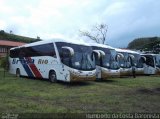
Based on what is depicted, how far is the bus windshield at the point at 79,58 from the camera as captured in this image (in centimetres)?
Result: 2210

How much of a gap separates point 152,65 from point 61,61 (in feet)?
68.0

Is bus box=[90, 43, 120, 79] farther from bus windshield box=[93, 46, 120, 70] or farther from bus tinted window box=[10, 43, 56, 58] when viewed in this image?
bus tinted window box=[10, 43, 56, 58]

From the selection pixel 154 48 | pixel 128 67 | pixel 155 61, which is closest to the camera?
pixel 128 67

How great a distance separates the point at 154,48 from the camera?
62.9 metres

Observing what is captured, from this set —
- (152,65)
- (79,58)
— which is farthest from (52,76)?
(152,65)

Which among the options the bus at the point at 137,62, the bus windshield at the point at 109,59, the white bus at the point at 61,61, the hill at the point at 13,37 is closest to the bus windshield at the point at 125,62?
the bus at the point at 137,62

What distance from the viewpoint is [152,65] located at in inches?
1608

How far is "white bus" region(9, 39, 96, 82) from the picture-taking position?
22.1 m

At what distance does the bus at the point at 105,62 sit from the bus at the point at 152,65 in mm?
13826

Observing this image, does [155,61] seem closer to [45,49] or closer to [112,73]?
[112,73]

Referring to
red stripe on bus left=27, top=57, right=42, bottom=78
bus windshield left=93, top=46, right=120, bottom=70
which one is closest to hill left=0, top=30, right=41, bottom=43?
red stripe on bus left=27, top=57, right=42, bottom=78

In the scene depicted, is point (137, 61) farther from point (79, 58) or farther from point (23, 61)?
point (79, 58)

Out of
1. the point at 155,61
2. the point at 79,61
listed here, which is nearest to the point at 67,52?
the point at 79,61

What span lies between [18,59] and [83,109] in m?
18.4
